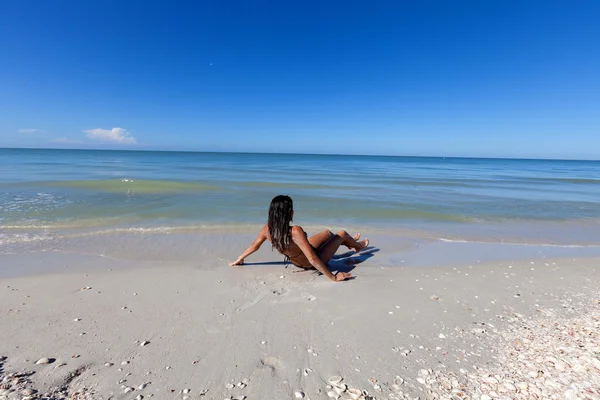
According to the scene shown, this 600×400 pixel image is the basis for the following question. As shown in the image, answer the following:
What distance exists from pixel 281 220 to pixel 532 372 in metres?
3.03

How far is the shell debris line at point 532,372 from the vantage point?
215 cm

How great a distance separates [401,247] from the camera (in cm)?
645

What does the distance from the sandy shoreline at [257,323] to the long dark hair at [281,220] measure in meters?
0.58

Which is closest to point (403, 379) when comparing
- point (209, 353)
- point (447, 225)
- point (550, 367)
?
point (550, 367)

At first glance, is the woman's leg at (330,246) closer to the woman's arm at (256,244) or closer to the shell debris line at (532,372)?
the woman's arm at (256,244)

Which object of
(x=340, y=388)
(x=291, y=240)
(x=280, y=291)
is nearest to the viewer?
(x=340, y=388)

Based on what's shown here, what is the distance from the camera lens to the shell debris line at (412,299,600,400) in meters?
2.15

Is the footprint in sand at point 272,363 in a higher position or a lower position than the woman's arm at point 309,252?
lower

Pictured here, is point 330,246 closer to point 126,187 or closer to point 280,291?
point 280,291

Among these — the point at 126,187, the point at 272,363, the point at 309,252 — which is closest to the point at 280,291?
the point at 309,252

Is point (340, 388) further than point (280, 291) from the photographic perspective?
No

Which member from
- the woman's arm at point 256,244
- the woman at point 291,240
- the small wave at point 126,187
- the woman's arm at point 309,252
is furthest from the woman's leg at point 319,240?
the small wave at point 126,187

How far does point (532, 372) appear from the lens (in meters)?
2.36

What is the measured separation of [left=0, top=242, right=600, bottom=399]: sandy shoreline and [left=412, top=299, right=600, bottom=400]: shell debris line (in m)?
0.07
